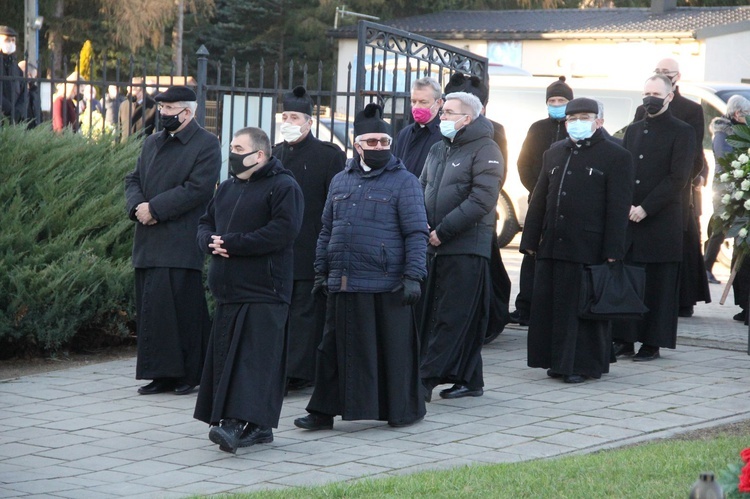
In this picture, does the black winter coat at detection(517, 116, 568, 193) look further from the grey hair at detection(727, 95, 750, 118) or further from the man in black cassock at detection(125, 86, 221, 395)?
the man in black cassock at detection(125, 86, 221, 395)

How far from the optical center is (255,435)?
6.70 meters

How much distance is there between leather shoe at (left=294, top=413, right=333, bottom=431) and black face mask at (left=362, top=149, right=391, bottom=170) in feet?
4.70

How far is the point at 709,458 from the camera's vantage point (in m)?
5.93

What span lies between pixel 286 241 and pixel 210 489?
1.48m

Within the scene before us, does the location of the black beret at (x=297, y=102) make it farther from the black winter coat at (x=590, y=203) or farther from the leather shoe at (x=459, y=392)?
the leather shoe at (x=459, y=392)

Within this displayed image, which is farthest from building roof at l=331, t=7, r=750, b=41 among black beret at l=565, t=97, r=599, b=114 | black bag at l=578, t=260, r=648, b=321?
black bag at l=578, t=260, r=648, b=321

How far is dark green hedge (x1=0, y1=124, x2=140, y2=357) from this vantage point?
908cm

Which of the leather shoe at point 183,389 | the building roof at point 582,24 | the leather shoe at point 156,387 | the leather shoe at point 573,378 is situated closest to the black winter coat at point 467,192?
the leather shoe at point 573,378

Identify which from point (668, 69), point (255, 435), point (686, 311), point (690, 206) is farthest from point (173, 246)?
point (686, 311)

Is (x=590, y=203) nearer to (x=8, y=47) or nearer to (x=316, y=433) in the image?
(x=316, y=433)

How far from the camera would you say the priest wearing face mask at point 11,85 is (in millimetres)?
10719

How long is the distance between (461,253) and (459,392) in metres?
0.88

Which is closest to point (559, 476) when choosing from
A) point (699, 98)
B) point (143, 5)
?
point (699, 98)

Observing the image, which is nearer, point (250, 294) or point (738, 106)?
point (250, 294)
